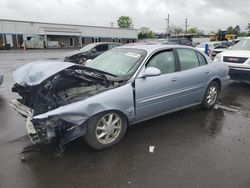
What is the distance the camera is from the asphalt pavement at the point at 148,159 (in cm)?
294

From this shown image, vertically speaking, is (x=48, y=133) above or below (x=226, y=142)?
above

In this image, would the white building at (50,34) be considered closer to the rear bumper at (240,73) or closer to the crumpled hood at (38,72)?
the rear bumper at (240,73)

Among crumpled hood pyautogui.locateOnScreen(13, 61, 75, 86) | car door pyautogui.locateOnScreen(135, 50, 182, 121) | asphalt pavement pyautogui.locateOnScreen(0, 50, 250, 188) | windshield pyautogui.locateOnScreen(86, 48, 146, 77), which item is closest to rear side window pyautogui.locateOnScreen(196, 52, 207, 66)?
car door pyautogui.locateOnScreen(135, 50, 182, 121)

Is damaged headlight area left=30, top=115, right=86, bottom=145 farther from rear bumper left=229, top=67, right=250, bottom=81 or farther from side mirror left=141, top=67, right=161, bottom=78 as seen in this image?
rear bumper left=229, top=67, right=250, bottom=81

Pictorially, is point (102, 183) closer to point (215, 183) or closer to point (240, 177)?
point (215, 183)

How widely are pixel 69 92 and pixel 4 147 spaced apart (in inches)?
54.2

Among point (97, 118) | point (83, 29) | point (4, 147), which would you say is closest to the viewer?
point (97, 118)

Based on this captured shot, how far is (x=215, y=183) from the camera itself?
9.46 ft

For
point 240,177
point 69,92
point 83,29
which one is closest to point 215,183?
point 240,177

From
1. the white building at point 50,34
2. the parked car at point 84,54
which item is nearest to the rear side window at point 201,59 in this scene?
the parked car at point 84,54

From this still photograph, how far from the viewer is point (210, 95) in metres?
5.61

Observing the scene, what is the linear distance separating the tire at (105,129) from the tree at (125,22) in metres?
86.9

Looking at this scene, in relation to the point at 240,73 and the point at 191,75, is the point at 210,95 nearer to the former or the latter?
the point at 191,75

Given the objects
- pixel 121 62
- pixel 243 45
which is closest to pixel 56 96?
pixel 121 62
